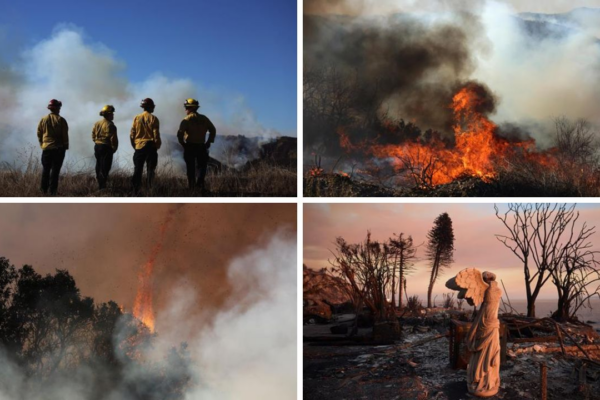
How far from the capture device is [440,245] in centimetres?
602

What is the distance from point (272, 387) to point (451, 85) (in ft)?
9.65

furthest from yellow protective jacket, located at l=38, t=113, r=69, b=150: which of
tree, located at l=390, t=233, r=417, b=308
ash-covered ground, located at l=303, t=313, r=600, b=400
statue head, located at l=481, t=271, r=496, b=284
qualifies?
statue head, located at l=481, t=271, r=496, b=284

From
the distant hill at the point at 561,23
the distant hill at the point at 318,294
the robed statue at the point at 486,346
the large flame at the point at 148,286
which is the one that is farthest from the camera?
the distant hill at the point at 561,23

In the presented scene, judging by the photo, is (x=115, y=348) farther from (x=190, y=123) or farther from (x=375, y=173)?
(x=375, y=173)

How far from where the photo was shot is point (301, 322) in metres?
5.88

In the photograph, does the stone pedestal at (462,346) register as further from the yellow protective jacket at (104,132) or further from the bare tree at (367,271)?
the yellow protective jacket at (104,132)

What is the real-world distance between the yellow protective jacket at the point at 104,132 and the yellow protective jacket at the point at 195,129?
1.81 ft

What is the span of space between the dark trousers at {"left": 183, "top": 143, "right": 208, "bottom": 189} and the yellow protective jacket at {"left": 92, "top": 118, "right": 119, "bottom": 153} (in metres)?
0.61

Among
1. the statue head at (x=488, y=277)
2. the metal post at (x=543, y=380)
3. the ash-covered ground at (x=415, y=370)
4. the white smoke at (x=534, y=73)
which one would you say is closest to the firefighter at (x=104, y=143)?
the ash-covered ground at (x=415, y=370)

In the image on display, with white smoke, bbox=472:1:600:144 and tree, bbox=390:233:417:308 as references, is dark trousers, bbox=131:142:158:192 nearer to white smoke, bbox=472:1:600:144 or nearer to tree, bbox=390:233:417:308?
tree, bbox=390:233:417:308

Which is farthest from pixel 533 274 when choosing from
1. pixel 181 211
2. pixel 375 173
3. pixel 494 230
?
pixel 181 211

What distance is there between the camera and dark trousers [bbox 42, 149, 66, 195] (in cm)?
579

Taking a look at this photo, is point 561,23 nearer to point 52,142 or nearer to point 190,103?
point 190,103

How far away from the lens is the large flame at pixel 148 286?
5840 mm
